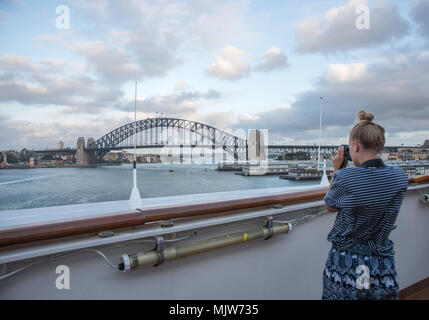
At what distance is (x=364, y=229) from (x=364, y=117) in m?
A: 0.36

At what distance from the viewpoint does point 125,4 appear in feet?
8.39

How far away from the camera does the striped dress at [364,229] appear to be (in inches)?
30.4

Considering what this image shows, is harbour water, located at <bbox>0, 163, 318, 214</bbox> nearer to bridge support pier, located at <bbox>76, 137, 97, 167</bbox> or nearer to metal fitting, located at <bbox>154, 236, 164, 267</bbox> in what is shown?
bridge support pier, located at <bbox>76, 137, 97, 167</bbox>

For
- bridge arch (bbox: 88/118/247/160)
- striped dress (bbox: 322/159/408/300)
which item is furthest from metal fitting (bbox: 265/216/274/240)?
bridge arch (bbox: 88/118/247/160)

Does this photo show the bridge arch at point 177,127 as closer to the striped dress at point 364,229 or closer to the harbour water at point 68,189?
the harbour water at point 68,189

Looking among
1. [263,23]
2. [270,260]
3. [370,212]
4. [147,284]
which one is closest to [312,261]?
[270,260]

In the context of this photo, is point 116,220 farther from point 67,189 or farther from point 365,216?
point 67,189

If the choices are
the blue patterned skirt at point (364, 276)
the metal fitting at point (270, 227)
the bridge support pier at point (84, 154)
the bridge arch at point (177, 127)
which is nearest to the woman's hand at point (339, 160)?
the blue patterned skirt at point (364, 276)

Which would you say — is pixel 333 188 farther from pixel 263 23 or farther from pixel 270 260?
pixel 263 23

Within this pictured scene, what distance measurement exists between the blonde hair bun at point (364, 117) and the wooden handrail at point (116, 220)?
0.50m

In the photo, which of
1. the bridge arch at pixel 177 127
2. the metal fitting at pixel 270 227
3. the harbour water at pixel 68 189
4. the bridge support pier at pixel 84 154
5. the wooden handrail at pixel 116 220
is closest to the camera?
the wooden handrail at pixel 116 220

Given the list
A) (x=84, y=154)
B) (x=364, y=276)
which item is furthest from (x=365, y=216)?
(x=84, y=154)

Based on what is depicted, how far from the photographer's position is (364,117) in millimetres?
814
